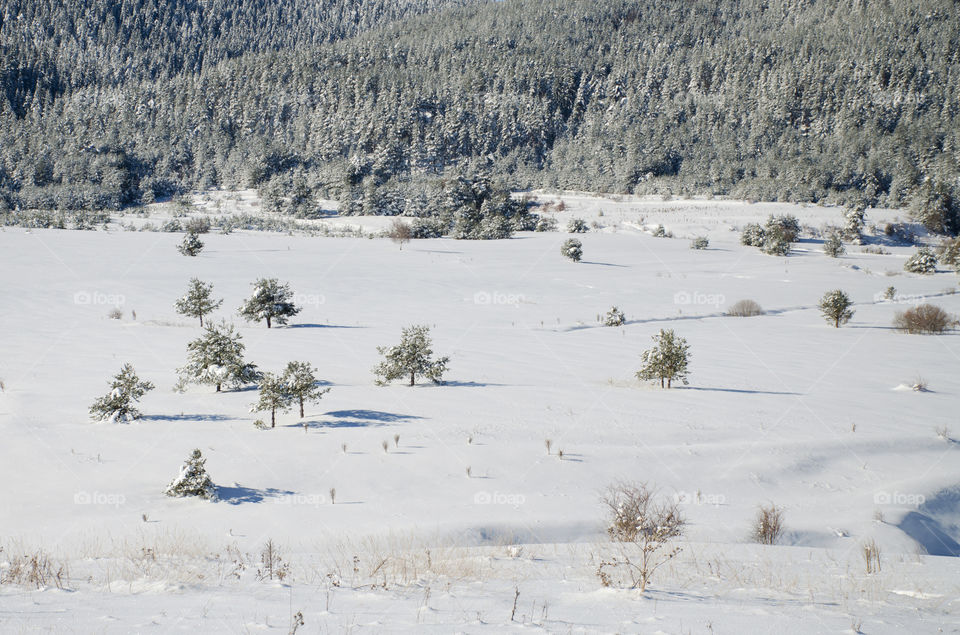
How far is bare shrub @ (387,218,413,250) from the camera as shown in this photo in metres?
50.8

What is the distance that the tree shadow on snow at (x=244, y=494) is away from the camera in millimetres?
8375

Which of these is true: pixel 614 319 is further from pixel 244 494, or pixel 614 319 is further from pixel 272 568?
pixel 272 568

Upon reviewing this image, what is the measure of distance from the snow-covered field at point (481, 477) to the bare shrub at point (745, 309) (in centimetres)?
315

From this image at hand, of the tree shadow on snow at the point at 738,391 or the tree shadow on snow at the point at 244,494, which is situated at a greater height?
the tree shadow on snow at the point at 738,391

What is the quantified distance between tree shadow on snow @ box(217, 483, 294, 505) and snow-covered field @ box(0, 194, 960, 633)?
0.06 meters

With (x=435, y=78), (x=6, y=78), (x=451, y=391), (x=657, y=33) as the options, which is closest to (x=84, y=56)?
(x=6, y=78)

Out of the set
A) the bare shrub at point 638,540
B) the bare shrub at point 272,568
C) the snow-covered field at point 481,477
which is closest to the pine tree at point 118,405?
the snow-covered field at point 481,477

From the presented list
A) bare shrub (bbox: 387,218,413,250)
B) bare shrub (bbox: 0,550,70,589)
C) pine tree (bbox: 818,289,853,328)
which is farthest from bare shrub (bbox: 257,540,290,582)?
bare shrub (bbox: 387,218,413,250)

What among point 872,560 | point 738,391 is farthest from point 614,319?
point 872,560

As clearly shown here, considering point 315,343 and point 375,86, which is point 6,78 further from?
point 315,343

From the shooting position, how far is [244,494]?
8594mm

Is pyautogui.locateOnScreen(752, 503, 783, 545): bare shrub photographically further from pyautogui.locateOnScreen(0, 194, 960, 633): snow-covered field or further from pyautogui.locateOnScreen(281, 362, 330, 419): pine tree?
pyautogui.locateOnScreen(281, 362, 330, 419): pine tree

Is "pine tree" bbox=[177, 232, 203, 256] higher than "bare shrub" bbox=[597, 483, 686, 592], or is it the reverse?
"pine tree" bbox=[177, 232, 203, 256]

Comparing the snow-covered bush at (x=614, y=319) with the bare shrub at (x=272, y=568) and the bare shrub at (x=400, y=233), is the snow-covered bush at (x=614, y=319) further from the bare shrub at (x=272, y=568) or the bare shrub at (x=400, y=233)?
the bare shrub at (x=400, y=233)
